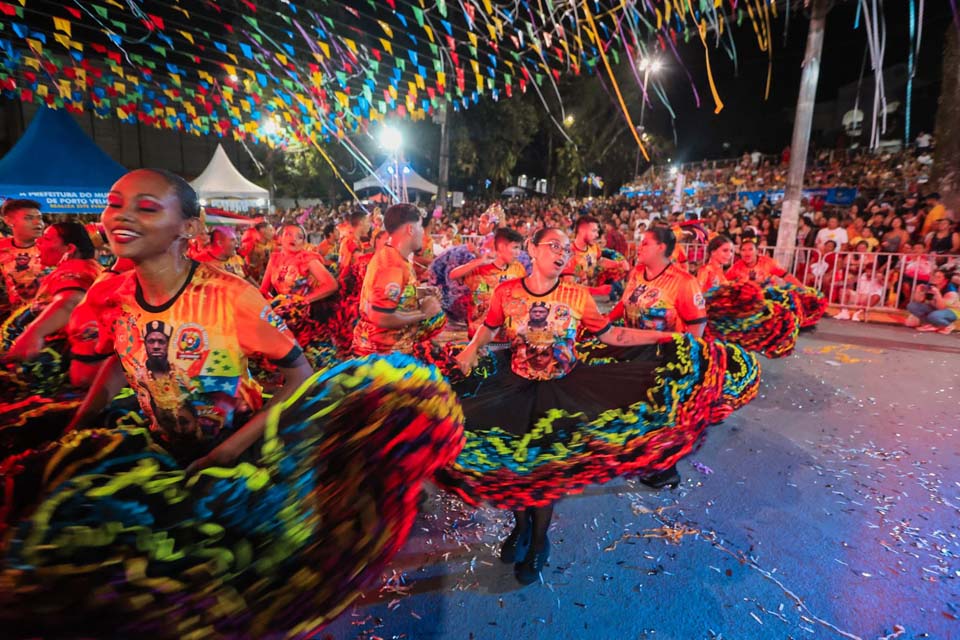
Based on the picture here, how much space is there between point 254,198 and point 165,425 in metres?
17.5

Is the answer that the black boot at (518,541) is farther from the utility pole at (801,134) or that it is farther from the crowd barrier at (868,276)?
the utility pole at (801,134)

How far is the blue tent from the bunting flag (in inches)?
80.2

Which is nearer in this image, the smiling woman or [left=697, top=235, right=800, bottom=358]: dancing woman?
the smiling woman

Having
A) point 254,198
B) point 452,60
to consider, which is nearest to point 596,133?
point 254,198

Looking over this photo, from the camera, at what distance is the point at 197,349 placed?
6.66 feet

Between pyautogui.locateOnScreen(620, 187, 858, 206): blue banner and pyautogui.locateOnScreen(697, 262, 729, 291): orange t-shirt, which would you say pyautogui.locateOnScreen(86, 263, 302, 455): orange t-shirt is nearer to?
pyautogui.locateOnScreen(697, 262, 729, 291): orange t-shirt

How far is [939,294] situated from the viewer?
368 inches

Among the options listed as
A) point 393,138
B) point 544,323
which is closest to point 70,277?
point 544,323

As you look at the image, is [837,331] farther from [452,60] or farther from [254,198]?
[254,198]

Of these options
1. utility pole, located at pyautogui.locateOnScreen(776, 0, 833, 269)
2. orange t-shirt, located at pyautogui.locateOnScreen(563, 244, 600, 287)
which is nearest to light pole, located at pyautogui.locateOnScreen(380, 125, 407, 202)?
orange t-shirt, located at pyautogui.locateOnScreen(563, 244, 600, 287)

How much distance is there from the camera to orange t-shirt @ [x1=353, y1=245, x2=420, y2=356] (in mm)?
3730

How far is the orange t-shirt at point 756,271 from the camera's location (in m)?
6.87

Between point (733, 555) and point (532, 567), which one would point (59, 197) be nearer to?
point (532, 567)

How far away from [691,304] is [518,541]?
91.3 inches
